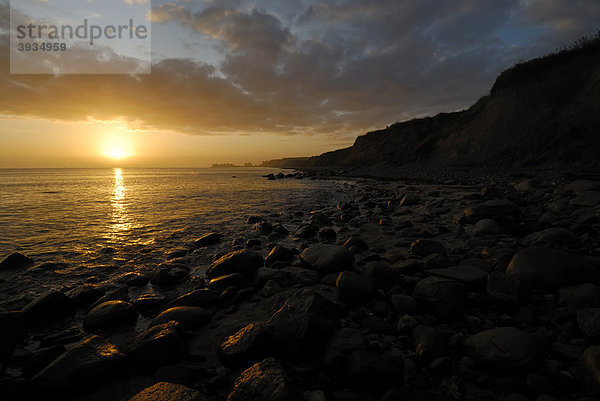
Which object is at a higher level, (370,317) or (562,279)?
(562,279)

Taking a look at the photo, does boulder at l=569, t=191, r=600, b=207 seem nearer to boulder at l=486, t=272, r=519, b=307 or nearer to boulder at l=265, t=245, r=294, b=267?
boulder at l=486, t=272, r=519, b=307

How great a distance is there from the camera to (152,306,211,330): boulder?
3322mm

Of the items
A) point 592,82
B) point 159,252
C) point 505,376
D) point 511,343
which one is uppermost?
point 592,82

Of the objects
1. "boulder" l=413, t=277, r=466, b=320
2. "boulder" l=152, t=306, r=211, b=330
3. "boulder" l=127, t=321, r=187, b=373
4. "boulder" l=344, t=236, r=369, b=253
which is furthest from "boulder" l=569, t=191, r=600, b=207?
"boulder" l=127, t=321, r=187, b=373

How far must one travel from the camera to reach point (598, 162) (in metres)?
14.4

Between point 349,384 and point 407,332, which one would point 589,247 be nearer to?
point 407,332

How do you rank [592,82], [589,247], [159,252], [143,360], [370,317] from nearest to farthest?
[143,360], [370,317], [589,247], [159,252], [592,82]

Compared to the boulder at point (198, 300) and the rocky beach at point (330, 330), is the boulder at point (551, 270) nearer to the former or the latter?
the rocky beach at point (330, 330)

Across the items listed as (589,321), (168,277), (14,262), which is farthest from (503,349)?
(14,262)

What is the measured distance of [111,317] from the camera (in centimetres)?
348

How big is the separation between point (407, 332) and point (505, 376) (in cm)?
86

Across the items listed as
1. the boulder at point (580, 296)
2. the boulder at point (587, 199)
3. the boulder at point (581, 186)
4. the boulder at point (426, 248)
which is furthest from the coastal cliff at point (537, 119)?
the boulder at point (580, 296)

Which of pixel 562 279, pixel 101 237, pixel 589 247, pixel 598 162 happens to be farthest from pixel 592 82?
pixel 101 237

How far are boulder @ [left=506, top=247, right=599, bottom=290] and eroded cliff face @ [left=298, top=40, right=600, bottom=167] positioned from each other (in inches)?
675
